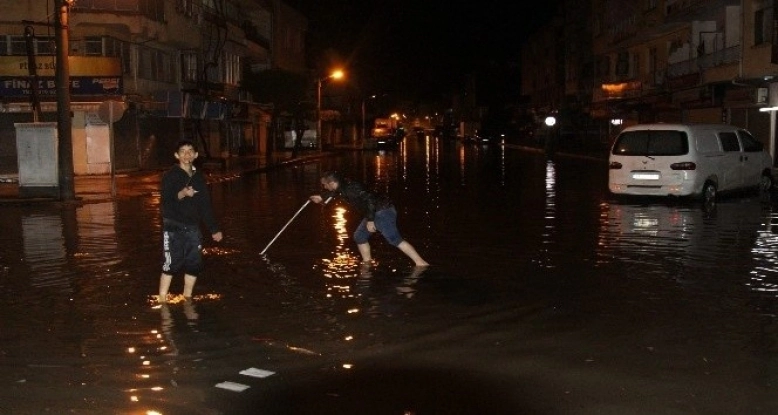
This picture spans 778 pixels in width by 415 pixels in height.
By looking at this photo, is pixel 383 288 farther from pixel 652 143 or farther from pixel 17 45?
pixel 17 45

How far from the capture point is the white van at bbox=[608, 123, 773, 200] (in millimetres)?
19578

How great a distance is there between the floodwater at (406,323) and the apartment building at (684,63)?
55.9ft

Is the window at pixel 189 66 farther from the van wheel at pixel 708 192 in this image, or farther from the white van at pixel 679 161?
the van wheel at pixel 708 192

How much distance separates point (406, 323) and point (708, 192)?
44.3 feet

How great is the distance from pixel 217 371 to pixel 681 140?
15.2m

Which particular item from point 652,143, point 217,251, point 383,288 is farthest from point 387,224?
point 652,143

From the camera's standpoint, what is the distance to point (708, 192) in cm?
1992

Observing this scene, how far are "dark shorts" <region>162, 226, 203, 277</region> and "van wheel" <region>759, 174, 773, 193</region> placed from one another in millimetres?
16501

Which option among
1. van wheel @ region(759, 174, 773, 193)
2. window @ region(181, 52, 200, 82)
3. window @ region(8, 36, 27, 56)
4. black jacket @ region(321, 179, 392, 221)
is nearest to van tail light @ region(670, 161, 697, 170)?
van wheel @ region(759, 174, 773, 193)

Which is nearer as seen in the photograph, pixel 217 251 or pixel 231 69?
pixel 217 251

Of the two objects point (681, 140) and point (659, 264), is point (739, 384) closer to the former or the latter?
point (659, 264)

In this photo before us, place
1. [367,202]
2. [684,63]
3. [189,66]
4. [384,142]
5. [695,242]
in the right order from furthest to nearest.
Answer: [384,142], [189,66], [684,63], [695,242], [367,202]

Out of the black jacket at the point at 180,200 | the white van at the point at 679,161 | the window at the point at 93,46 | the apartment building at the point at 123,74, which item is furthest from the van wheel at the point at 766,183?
the window at the point at 93,46

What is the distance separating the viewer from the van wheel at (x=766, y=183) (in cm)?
2170
